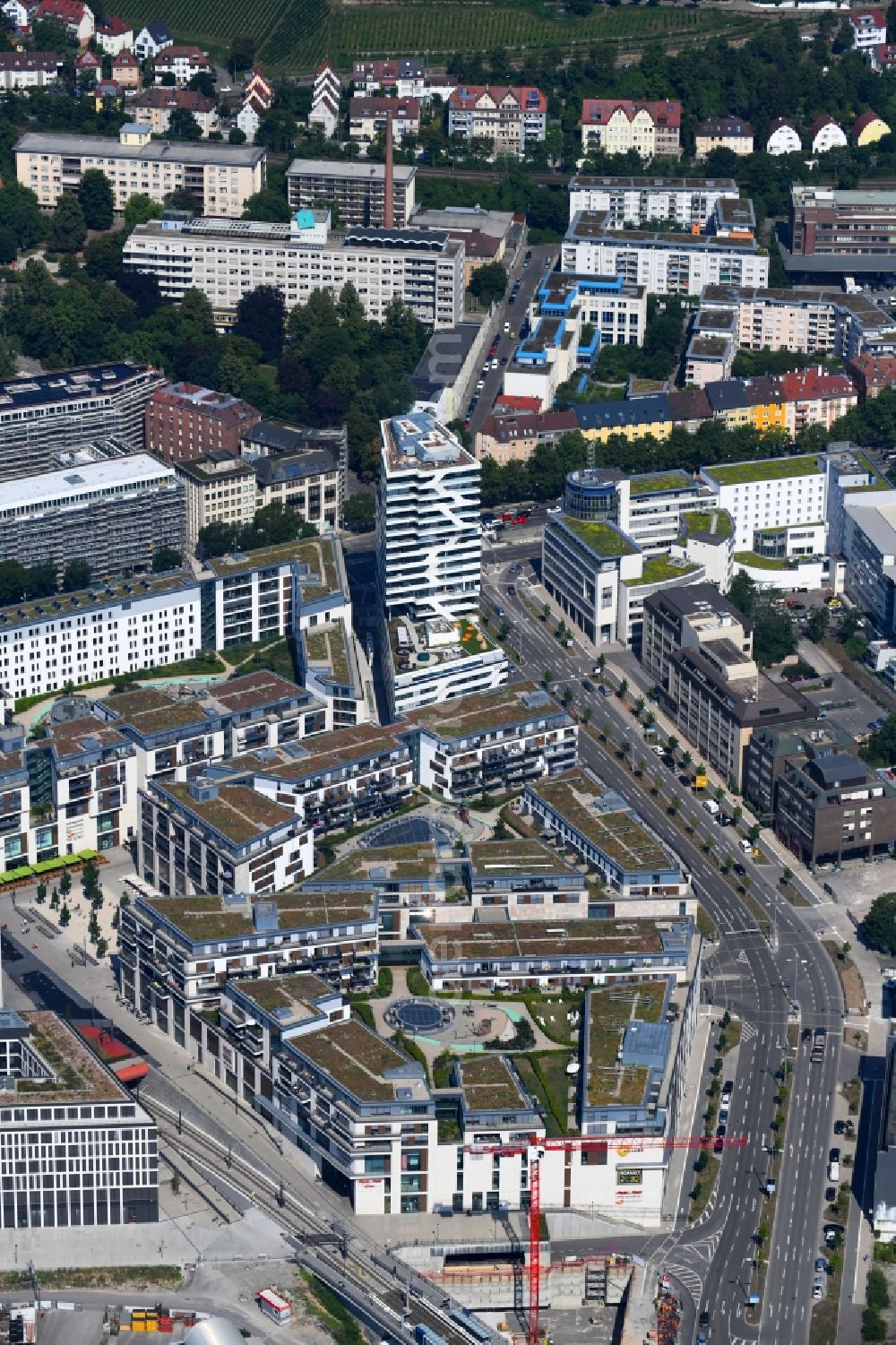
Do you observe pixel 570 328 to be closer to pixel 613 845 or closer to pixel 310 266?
pixel 310 266

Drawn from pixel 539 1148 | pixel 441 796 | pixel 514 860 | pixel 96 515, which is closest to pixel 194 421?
pixel 96 515

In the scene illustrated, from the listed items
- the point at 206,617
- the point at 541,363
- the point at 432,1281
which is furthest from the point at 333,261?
the point at 432,1281

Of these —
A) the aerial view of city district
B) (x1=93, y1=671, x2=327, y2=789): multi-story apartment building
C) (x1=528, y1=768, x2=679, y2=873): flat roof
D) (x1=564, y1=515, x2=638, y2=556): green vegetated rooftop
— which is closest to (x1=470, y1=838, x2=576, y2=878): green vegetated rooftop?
the aerial view of city district

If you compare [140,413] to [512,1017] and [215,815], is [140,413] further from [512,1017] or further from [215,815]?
[512,1017]

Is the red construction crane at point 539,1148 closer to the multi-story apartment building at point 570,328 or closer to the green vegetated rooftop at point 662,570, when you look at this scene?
the green vegetated rooftop at point 662,570

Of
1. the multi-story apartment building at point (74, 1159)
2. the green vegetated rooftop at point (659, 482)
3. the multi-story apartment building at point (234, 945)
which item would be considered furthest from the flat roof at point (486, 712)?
the multi-story apartment building at point (74, 1159)
